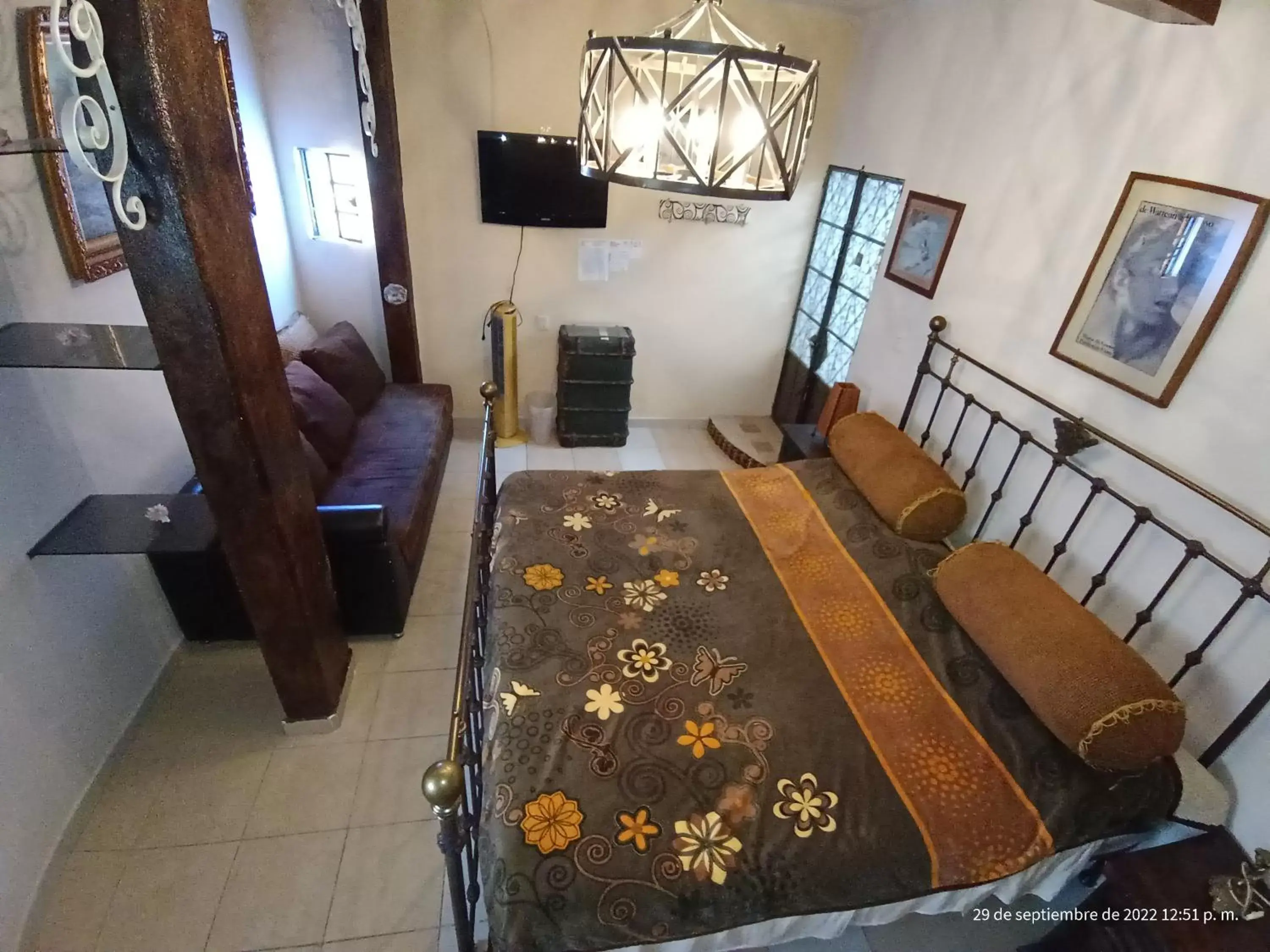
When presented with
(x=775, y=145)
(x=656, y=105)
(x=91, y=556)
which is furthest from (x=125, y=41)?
(x=91, y=556)

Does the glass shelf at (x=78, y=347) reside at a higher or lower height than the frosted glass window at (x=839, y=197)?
→ lower

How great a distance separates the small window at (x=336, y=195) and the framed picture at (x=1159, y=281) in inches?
135

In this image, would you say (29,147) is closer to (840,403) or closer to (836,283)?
(840,403)

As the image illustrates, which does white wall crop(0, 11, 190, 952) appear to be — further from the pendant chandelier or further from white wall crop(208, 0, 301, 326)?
the pendant chandelier

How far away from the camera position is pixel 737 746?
4.87 ft

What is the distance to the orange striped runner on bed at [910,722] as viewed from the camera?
1.37 metres

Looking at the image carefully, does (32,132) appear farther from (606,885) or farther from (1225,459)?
(1225,459)

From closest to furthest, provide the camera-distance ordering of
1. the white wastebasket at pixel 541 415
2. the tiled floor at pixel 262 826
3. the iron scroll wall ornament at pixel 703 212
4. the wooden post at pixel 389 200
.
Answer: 1. the tiled floor at pixel 262 826
2. the wooden post at pixel 389 200
3. the iron scroll wall ornament at pixel 703 212
4. the white wastebasket at pixel 541 415

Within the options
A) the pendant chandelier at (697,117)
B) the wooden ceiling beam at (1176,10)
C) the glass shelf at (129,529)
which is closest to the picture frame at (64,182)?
the glass shelf at (129,529)

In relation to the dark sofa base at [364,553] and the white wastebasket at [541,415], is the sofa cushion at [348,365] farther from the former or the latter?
the white wastebasket at [541,415]

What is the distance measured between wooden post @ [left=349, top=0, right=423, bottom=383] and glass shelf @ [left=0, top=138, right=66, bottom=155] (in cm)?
189

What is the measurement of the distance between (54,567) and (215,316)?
999 mm

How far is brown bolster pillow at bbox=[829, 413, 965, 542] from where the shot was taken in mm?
2182

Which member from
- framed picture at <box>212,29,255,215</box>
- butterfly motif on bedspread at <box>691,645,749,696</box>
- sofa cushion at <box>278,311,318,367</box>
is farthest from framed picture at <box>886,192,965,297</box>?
sofa cushion at <box>278,311,318,367</box>
